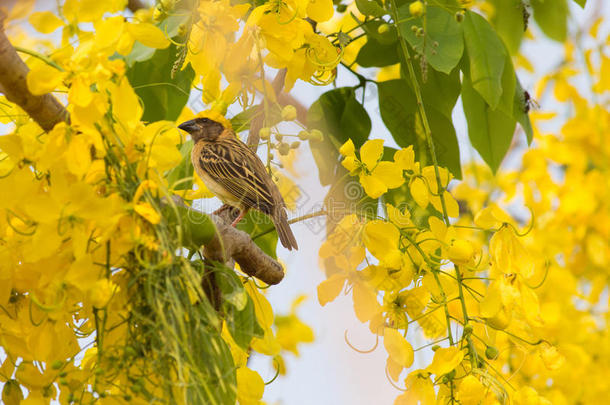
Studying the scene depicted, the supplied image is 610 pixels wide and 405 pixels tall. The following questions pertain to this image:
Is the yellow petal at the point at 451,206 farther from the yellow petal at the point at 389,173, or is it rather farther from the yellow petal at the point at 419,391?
the yellow petal at the point at 419,391

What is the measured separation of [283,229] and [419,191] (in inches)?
9.6

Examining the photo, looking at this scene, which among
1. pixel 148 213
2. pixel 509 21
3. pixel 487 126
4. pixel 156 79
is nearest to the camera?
pixel 148 213

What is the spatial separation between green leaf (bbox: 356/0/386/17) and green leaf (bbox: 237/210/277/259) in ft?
1.18

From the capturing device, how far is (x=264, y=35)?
36.8 inches

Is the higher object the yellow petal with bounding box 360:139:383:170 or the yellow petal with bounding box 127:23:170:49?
the yellow petal with bounding box 127:23:170:49

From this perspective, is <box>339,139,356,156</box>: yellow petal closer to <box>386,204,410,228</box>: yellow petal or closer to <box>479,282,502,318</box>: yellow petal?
<box>386,204,410,228</box>: yellow petal

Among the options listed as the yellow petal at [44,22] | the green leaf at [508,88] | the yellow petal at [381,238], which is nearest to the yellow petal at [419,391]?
the yellow petal at [381,238]

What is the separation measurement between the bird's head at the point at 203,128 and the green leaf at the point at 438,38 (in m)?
0.41

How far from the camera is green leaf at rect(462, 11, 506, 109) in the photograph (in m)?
1.03

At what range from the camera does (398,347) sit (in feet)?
2.82

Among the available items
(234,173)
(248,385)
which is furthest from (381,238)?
(234,173)

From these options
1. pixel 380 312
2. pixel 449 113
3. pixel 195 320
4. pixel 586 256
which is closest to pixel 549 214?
pixel 586 256

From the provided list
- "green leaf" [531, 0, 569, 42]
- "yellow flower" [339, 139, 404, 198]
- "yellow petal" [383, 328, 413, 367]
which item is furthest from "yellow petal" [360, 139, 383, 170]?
"green leaf" [531, 0, 569, 42]

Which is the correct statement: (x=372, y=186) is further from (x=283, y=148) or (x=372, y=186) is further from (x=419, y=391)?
(x=419, y=391)
